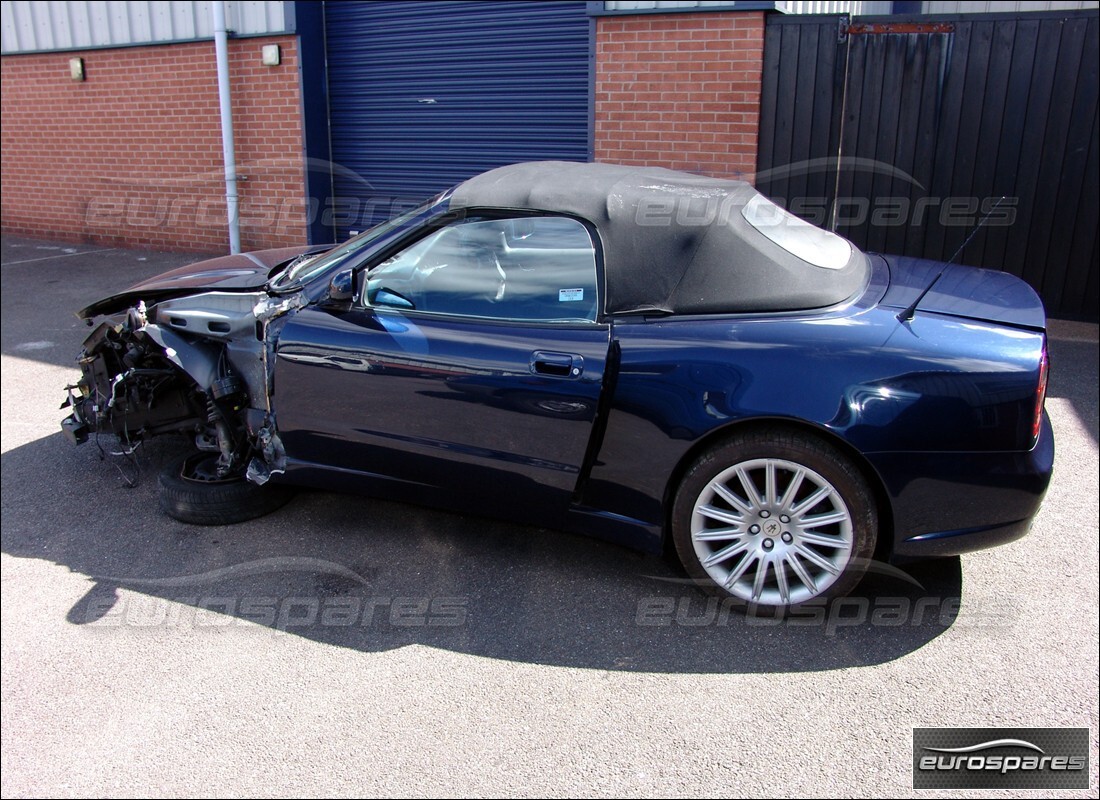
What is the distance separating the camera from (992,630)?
3.38 m

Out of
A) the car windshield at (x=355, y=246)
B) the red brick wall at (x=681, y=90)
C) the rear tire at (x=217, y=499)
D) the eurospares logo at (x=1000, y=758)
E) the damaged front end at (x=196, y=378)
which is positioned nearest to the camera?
the eurospares logo at (x=1000, y=758)

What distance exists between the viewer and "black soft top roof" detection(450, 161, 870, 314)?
11.4 feet

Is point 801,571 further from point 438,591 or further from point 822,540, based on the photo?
point 438,591

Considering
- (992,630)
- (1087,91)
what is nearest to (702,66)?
(1087,91)

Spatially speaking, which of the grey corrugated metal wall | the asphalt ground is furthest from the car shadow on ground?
the grey corrugated metal wall

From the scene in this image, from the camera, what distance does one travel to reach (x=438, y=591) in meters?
3.70

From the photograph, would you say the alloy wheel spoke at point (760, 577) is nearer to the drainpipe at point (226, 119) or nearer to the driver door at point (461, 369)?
the driver door at point (461, 369)

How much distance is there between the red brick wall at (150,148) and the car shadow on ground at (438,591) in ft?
22.2

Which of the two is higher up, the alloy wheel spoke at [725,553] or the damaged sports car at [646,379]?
the damaged sports car at [646,379]

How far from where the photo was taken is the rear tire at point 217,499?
425 centimetres

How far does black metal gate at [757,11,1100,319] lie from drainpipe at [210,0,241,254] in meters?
5.73

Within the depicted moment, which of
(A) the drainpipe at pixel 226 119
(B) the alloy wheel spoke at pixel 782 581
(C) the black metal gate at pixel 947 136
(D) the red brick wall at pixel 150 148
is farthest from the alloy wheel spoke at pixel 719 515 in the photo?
(D) the red brick wall at pixel 150 148

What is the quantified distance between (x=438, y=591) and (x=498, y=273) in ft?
4.35

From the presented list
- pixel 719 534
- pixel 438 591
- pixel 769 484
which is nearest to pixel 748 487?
pixel 769 484
